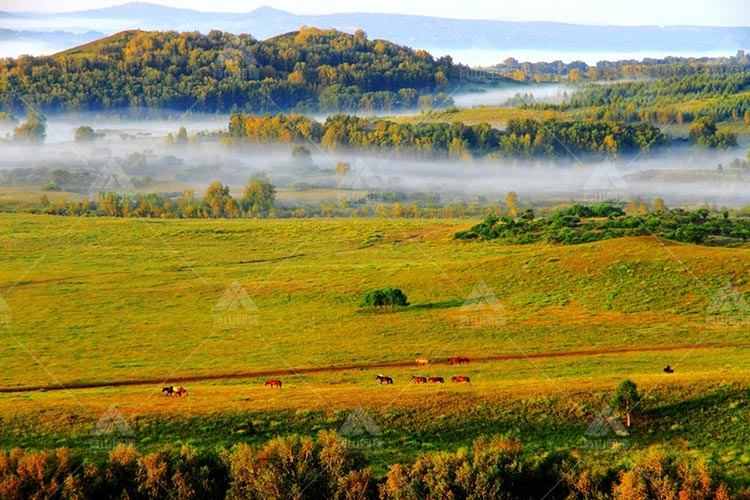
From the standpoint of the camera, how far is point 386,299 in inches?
2992

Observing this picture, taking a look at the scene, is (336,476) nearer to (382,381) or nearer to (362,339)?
(382,381)

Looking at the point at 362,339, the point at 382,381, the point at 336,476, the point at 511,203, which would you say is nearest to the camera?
the point at 336,476

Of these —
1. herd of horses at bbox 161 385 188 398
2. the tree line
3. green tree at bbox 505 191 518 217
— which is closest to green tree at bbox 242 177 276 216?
green tree at bbox 505 191 518 217

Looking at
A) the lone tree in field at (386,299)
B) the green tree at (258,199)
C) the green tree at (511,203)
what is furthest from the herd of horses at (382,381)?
the green tree at (511,203)

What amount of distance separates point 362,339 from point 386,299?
10.4 m

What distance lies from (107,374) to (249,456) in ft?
74.1

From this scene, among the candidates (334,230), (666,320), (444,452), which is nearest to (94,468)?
(444,452)

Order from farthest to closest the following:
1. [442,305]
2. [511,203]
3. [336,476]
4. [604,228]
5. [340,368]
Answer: [511,203] → [604,228] → [442,305] → [340,368] → [336,476]

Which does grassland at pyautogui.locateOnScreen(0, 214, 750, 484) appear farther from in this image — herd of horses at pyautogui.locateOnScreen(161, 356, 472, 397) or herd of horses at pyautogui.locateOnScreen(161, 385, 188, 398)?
herd of horses at pyautogui.locateOnScreen(161, 385, 188, 398)

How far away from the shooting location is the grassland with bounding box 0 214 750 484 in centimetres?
4394

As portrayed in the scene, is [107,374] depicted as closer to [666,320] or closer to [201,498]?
[201,498]

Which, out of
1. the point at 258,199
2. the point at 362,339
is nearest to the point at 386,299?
the point at 362,339

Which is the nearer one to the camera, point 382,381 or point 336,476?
point 336,476

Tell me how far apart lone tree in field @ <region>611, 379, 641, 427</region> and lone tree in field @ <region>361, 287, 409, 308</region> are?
3261cm
